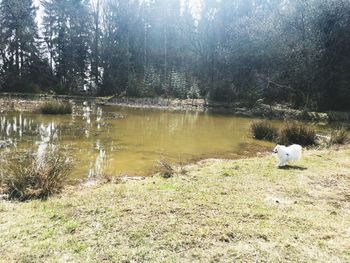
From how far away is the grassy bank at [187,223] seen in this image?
3775mm

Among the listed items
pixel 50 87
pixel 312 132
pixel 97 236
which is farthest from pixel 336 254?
pixel 50 87

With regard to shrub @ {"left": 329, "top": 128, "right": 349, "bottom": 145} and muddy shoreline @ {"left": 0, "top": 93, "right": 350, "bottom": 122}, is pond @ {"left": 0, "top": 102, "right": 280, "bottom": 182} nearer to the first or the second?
shrub @ {"left": 329, "top": 128, "right": 349, "bottom": 145}

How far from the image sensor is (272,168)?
7863 mm

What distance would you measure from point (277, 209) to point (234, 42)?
97.6 ft

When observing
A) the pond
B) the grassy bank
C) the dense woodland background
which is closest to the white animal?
the grassy bank

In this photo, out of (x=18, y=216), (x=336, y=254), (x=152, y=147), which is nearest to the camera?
(x=336, y=254)

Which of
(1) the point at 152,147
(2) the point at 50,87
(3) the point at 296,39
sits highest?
(3) the point at 296,39

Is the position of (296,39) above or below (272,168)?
above

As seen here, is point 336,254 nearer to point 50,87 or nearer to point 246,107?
point 246,107

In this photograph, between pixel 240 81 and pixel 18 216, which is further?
pixel 240 81

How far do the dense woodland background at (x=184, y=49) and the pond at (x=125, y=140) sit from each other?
1142 cm

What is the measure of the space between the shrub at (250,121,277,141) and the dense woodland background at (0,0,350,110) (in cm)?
1229

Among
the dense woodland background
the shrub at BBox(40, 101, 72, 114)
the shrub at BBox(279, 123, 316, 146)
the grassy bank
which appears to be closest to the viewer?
the grassy bank

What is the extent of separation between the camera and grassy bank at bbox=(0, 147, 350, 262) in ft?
12.4
